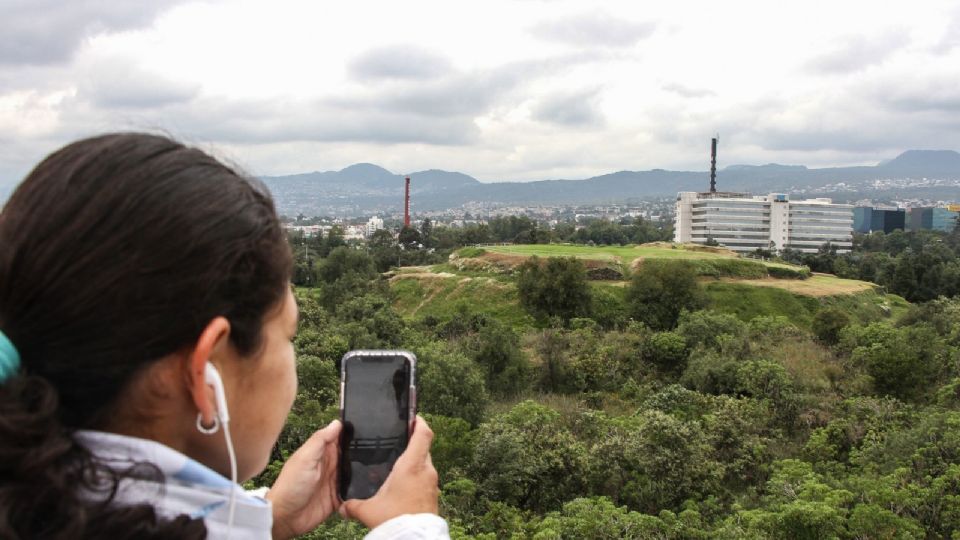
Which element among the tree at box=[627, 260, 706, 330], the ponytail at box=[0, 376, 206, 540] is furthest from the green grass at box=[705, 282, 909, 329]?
the ponytail at box=[0, 376, 206, 540]

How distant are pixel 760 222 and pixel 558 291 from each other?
55782mm

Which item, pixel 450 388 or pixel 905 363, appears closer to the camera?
pixel 450 388

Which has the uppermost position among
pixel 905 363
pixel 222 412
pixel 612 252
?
pixel 222 412

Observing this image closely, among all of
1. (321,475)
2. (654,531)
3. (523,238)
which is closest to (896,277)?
(523,238)

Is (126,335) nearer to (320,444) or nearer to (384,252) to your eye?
(320,444)

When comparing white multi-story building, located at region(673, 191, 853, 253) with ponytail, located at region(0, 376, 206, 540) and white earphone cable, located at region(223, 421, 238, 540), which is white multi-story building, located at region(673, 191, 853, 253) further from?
ponytail, located at region(0, 376, 206, 540)

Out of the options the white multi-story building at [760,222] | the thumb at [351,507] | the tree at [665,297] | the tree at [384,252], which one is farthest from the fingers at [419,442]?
the white multi-story building at [760,222]

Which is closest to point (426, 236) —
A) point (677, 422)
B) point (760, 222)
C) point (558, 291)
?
point (558, 291)

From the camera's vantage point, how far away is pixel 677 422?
1116cm

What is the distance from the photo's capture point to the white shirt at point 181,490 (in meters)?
0.98

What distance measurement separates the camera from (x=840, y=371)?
17.5 metres

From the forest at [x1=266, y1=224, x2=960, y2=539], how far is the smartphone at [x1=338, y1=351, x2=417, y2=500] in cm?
36

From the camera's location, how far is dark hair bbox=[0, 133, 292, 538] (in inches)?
36.3

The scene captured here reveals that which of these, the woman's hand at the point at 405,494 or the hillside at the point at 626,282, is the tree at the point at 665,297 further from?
the woman's hand at the point at 405,494
